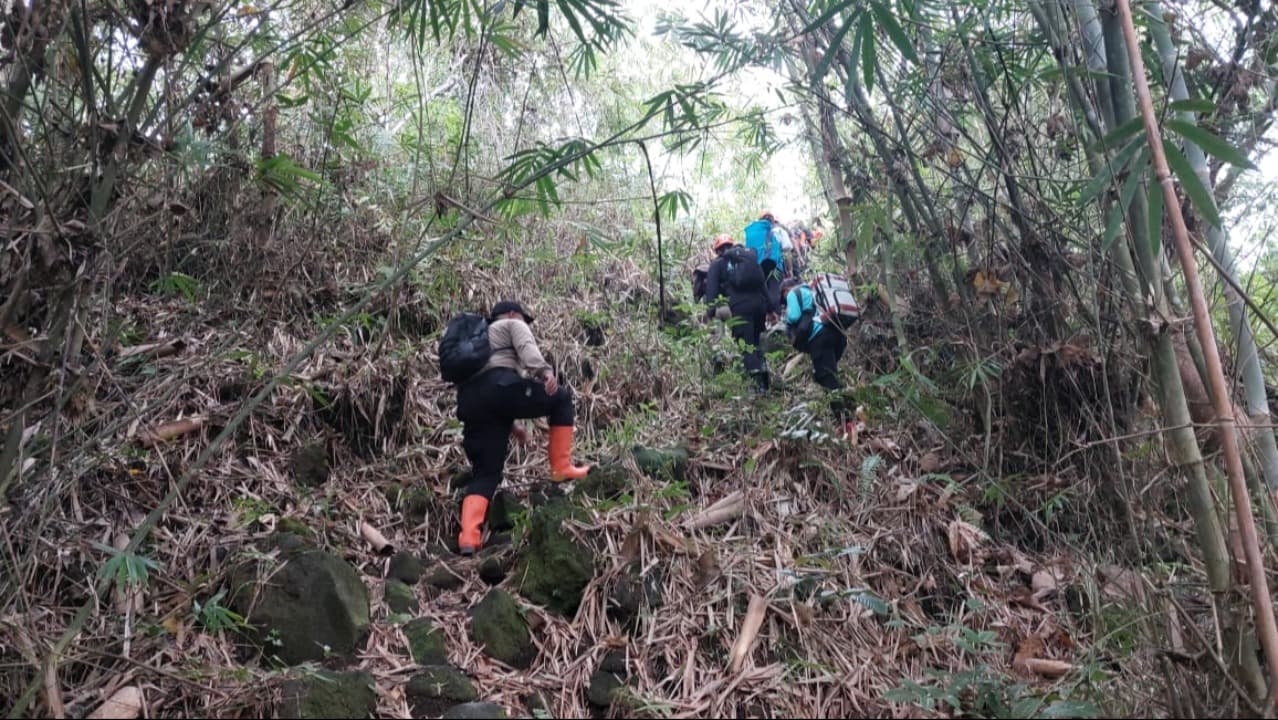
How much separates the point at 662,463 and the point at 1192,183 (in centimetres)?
305

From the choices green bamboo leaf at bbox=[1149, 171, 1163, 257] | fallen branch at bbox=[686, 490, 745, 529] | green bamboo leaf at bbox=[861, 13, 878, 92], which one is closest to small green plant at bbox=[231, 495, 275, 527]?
fallen branch at bbox=[686, 490, 745, 529]

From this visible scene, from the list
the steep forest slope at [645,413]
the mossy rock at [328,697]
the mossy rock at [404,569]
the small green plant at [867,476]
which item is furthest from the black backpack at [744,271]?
the mossy rock at [328,697]

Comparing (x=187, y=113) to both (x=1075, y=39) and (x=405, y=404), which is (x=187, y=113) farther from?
(x=1075, y=39)

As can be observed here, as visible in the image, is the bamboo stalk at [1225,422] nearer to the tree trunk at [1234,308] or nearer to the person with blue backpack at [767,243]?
the tree trunk at [1234,308]

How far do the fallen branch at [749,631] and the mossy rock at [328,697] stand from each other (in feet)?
4.65

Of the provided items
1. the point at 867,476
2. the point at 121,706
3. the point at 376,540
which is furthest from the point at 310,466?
the point at 867,476

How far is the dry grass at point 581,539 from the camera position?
3217mm

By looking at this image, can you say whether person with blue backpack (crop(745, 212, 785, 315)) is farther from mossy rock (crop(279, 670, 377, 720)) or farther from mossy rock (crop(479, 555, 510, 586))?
mossy rock (crop(279, 670, 377, 720))

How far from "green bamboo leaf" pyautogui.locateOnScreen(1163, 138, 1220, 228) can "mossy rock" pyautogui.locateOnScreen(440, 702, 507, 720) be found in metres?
2.70

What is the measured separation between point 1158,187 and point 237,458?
168 inches

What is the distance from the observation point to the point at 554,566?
151 inches

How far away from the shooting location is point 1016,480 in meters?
4.59

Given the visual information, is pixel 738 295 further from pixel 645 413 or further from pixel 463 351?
pixel 463 351

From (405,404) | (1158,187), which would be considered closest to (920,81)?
(1158,187)
